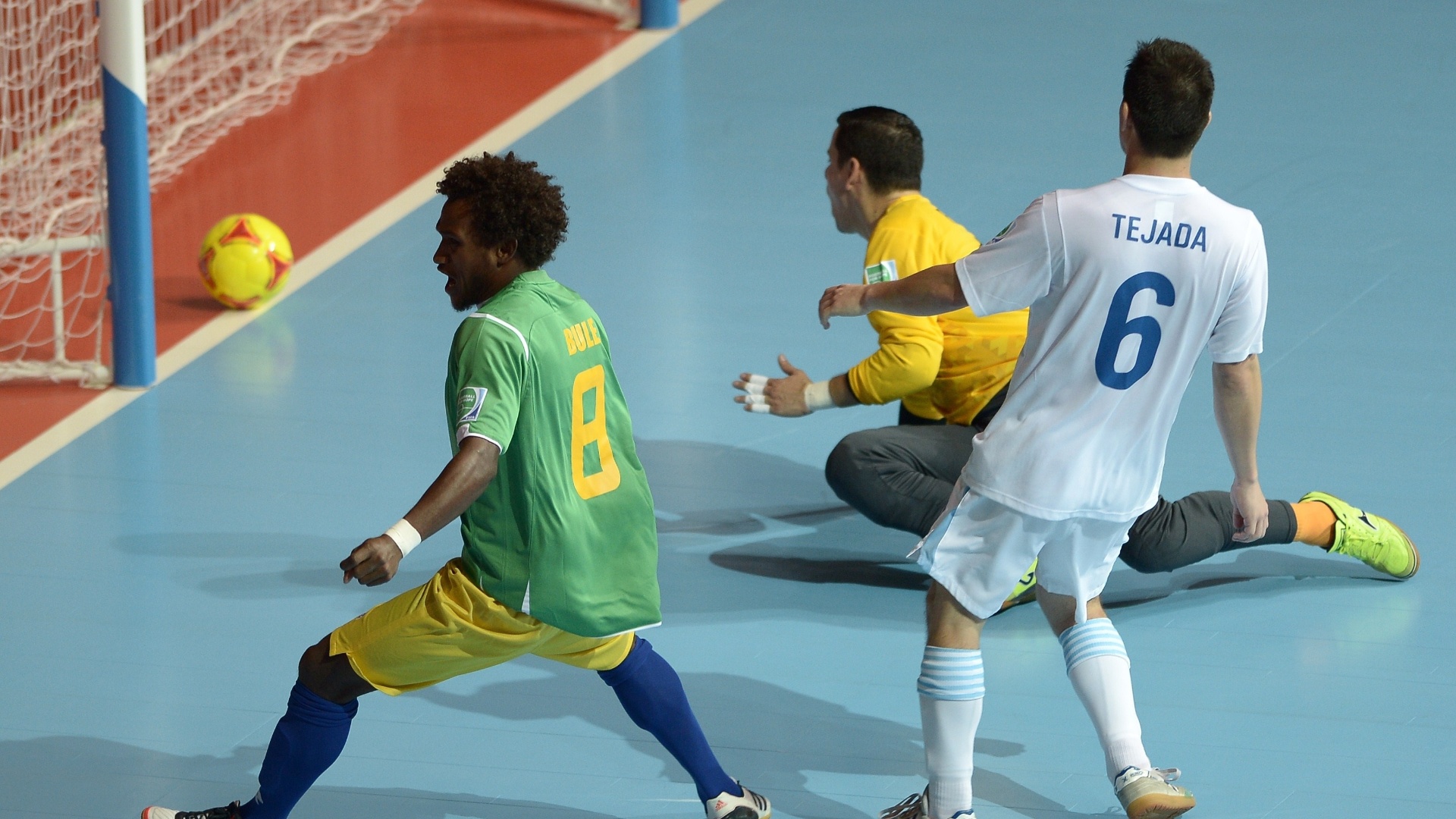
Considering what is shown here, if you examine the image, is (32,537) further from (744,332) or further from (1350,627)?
(1350,627)

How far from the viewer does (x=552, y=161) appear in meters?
7.71

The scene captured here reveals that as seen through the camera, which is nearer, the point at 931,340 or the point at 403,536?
the point at 403,536

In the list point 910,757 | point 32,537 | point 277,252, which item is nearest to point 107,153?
point 277,252

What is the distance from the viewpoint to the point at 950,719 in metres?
3.34

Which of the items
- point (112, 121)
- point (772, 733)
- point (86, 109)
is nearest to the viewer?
point (772, 733)

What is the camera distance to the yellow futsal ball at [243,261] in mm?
6312

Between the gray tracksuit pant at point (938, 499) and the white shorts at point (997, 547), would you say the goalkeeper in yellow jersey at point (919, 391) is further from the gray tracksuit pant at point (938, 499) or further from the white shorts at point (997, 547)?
the white shorts at point (997, 547)

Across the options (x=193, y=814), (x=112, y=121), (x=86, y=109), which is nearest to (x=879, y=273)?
(x=193, y=814)

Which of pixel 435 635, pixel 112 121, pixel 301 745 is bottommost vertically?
pixel 301 745

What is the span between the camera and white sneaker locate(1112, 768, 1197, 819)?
10.7 feet

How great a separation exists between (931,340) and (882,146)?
0.51m

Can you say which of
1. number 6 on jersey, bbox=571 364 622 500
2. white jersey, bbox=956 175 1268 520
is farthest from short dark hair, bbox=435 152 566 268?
white jersey, bbox=956 175 1268 520

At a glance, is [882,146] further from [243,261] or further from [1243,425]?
[243,261]

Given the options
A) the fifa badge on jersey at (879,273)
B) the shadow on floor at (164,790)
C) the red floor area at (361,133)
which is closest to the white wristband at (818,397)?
the fifa badge on jersey at (879,273)
